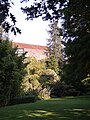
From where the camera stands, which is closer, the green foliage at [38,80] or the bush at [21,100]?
the bush at [21,100]

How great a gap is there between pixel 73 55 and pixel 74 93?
30.1 metres

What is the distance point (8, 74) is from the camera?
28156 mm

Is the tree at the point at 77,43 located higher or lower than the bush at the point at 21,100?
higher

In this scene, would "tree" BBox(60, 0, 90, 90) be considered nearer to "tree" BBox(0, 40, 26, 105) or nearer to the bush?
"tree" BBox(0, 40, 26, 105)

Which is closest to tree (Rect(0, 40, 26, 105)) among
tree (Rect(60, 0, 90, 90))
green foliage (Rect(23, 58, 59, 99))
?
tree (Rect(60, 0, 90, 90))

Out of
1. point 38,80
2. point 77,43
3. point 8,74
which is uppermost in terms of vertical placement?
point 38,80

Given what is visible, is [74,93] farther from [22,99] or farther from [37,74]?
[22,99]

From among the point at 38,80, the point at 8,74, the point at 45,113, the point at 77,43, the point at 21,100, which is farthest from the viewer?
the point at 38,80

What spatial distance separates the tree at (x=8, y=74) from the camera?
27.9 meters

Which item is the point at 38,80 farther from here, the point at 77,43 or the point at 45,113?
the point at 77,43

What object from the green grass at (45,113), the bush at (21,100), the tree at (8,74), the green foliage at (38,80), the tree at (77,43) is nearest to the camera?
the green grass at (45,113)

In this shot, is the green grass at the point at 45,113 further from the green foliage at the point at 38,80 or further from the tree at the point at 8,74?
the green foliage at the point at 38,80

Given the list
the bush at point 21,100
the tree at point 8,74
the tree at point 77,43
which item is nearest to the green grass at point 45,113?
the tree at point 77,43

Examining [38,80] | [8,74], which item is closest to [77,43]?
[8,74]
